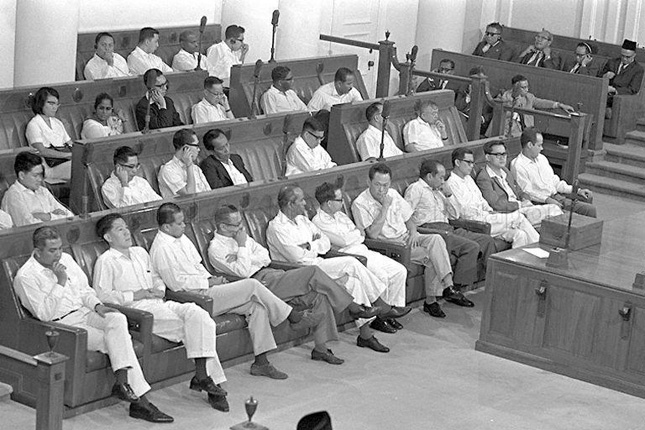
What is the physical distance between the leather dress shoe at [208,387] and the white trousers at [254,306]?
56 cm

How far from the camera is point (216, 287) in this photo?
28.6 feet

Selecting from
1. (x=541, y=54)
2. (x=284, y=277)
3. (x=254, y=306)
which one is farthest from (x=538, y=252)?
(x=541, y=54)

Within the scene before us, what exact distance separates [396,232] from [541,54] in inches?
228

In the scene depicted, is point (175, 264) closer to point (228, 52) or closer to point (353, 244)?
point (353, 244)

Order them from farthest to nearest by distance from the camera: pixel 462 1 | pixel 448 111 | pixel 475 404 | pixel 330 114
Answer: pixel 462 1, pixel 448 111, pixel 330 114, pixel 475 404

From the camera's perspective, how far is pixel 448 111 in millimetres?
13109

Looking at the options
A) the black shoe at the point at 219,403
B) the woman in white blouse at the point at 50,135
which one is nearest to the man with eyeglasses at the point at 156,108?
the woman in white blouse at the point at 50,135

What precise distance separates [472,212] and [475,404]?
2.64m

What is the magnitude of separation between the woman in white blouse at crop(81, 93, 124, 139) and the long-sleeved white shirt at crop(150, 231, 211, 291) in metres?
2.22

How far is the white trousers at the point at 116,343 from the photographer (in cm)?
780

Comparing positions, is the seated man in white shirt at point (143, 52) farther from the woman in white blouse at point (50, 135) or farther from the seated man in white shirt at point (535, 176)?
the seated man in white shirt at point (535, 176)

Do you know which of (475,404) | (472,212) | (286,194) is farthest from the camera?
(472,212)

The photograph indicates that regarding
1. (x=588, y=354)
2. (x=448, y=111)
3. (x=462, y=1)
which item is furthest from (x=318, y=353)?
(x=462, y=1)

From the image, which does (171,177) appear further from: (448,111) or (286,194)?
(448,111)
